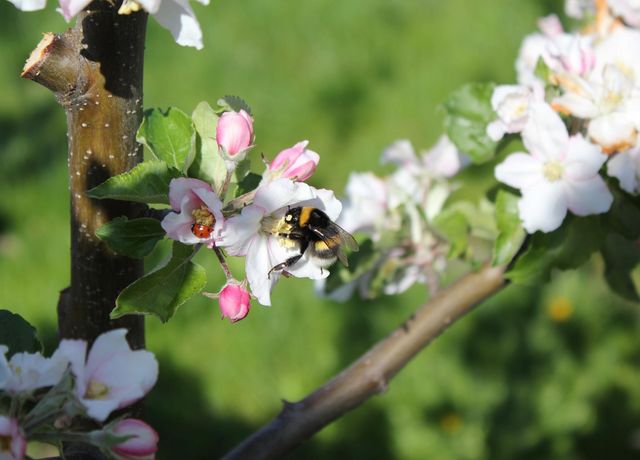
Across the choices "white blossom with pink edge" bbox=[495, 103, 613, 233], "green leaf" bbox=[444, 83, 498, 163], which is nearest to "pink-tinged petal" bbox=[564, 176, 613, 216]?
"white blossom with pink edge" bbox=[495, 103, 613, 233]

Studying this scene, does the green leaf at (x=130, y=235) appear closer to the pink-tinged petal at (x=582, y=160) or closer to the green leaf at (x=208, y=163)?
the green leaf at (x=208, y=163)

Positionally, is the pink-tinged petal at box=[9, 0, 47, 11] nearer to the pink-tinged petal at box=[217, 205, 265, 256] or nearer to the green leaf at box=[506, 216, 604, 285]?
the pink-tinged petal at box=[217, 205, 265, 256]

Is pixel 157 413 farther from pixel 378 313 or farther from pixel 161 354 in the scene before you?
pixel 378 313

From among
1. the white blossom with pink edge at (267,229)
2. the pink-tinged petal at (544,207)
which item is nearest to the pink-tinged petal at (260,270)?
the white blossom with pink edge at (267,229)

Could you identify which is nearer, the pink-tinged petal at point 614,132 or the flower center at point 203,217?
the flower center at point 203,217

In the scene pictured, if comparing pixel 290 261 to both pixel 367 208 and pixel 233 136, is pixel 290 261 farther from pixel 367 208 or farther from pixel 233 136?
pixel 367 208

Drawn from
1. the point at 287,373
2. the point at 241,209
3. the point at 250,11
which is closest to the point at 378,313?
the point at 287,373
